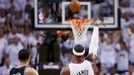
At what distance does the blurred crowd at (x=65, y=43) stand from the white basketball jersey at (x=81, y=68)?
5458mm

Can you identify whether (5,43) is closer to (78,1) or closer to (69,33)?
(69,33)

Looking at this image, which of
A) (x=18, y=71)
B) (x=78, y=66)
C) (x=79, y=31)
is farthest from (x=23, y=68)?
(x=79, y=31)

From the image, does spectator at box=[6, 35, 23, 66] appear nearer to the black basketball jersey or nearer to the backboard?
the backboard

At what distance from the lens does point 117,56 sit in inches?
489

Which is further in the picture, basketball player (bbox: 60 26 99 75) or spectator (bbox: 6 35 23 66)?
spectator (bbox: 6 35 23 66)

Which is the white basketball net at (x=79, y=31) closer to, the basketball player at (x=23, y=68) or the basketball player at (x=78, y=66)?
the basketball player at (x=78, y=66)

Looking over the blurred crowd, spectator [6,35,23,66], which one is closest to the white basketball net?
the blurred crowd

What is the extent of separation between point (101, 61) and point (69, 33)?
122 cm

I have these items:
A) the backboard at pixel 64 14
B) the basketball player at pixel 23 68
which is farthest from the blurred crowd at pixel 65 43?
the basketball player at pixel 23 68

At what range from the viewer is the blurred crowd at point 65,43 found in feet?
39.3

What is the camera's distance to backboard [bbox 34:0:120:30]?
10.1 meters

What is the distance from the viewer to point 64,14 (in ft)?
33.3

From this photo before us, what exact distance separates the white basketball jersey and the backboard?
3777 millimetres

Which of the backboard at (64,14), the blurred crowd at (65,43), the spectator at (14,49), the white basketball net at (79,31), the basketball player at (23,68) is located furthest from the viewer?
the blurred crowd at (65,43)
